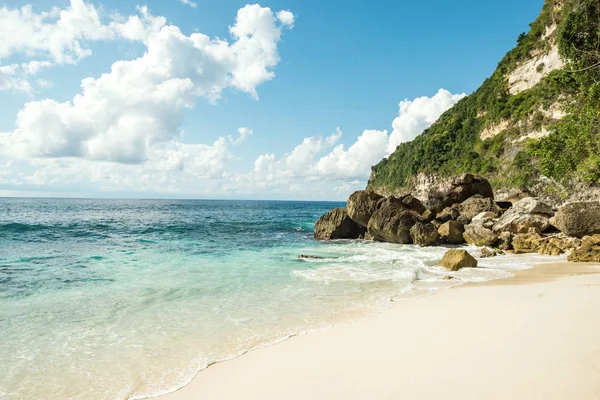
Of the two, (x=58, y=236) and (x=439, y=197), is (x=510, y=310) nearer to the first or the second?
(x=439, y=197)

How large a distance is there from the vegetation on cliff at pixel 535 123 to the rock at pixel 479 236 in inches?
194

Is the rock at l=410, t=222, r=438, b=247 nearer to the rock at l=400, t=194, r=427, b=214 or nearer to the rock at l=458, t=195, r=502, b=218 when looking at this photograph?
the rock at l=400, t=194, r=427, b=214

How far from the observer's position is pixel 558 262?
14812mm

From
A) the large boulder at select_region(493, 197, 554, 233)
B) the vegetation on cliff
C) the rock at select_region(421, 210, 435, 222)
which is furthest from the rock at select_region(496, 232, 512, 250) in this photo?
the rock at select_region(421, 210, 435, 222)

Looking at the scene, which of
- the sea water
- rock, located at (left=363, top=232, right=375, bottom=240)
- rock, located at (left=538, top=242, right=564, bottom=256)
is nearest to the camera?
the sea water

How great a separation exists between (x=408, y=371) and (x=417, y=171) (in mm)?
100234

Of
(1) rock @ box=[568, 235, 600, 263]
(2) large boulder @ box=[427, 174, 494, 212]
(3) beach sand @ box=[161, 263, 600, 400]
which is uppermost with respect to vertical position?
(2) large boulder @ box=[427, 174, 494, 212]

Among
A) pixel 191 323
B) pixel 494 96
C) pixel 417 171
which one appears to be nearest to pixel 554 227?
pixel 191 323

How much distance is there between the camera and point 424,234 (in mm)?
23062

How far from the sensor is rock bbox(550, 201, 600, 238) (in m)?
18.9

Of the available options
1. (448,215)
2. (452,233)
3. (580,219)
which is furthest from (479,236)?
(448,215)

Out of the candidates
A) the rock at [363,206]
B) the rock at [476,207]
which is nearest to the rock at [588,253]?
the rock at [476,207]

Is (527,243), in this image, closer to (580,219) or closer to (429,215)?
(580,219)

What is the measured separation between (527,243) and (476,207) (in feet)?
34.9
